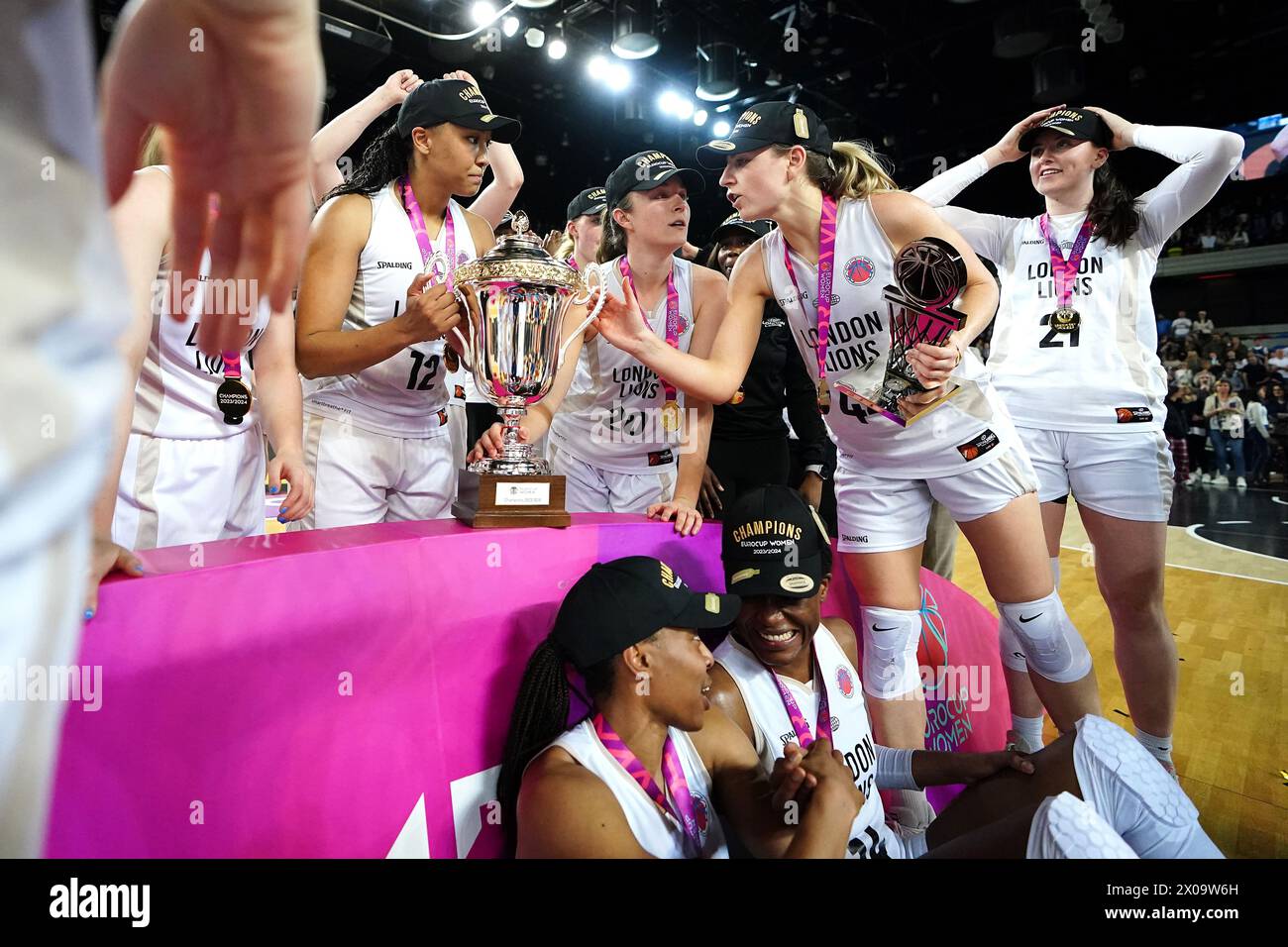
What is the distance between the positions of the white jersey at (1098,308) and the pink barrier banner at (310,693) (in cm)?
148

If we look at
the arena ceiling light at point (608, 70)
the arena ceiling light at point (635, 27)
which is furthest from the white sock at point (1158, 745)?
the arena ceiling light at point (608, 70)

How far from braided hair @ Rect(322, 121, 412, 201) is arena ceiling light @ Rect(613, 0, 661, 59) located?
3.73 metres

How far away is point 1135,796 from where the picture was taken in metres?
1.17

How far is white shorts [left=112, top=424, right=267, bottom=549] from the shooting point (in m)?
1.36

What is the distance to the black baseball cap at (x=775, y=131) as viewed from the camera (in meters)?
1.68

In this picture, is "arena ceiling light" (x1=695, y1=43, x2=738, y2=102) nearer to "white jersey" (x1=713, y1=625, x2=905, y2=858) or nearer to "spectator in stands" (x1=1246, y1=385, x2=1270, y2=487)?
"white jersey" (x1=713, y1=625, x2=905, y2=858)

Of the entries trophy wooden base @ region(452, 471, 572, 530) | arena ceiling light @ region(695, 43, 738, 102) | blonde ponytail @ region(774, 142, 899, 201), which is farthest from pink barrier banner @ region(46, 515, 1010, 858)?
arena ceiling light @ region(695, 43, 738, 102)

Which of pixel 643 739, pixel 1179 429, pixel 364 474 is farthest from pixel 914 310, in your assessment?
pixel 1179 429

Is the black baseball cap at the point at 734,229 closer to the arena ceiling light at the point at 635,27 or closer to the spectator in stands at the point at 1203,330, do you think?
the arena ceiling light at the point at 635,27

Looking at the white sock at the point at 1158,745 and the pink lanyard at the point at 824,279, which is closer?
the pink lanyard at the point at 824,279

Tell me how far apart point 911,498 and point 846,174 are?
2.58 feet

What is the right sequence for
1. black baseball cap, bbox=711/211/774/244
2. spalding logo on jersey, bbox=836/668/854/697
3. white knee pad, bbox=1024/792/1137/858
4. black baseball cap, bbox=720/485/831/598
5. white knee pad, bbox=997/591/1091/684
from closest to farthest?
white knee pad, bbox=1024/792/1137/858 → black baseball cap, bbox=720/485/831/598 → spalding logo on jersey, bbox=836/668/854/697 → white knee pad, bbox=997/591/1091/684 → black baseball cap, bbox=711/211/774/244

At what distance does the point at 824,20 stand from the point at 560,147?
9.03ft
